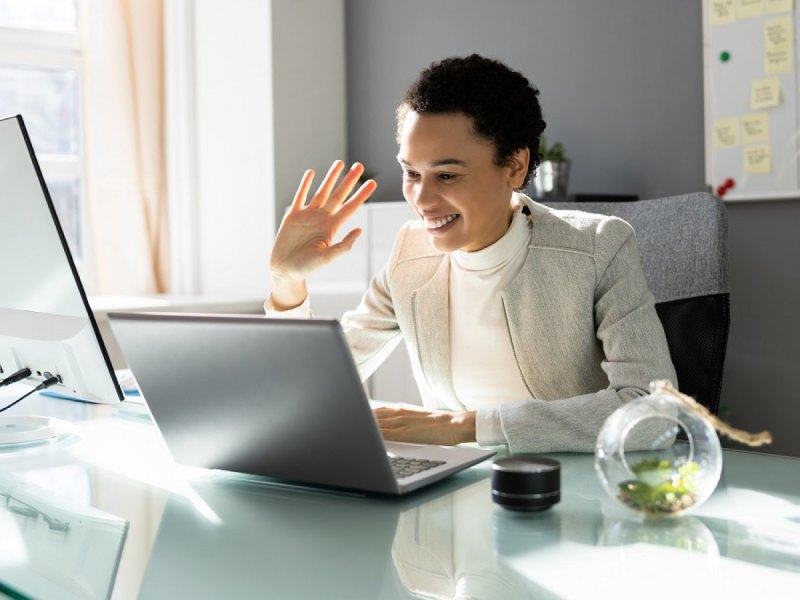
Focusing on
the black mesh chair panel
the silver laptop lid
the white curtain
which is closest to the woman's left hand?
the silver laptop lid

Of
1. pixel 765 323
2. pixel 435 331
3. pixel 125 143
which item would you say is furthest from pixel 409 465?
pixel 125 143

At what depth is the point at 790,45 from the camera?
265 centimetres

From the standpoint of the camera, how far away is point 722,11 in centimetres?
278

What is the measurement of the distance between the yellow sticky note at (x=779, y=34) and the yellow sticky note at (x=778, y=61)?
0.01 metres

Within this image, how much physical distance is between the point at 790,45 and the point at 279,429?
2192 mm

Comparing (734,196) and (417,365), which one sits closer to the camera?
(417,365)

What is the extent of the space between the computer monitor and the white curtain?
254 cm

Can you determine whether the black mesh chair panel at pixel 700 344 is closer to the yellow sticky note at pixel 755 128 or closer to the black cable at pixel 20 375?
the black cable at pixel 20 375

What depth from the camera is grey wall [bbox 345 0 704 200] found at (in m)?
2.91

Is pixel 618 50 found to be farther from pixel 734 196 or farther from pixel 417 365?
pixel 417 365

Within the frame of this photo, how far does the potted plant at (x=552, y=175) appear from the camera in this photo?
2.95 metres

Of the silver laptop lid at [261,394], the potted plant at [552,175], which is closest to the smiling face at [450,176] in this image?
the silver laptop lid at [261,394]

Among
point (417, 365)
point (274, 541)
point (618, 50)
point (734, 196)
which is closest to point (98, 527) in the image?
point (274, 541)

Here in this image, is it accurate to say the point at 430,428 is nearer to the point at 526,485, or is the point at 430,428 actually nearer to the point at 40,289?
the point at 526,485
